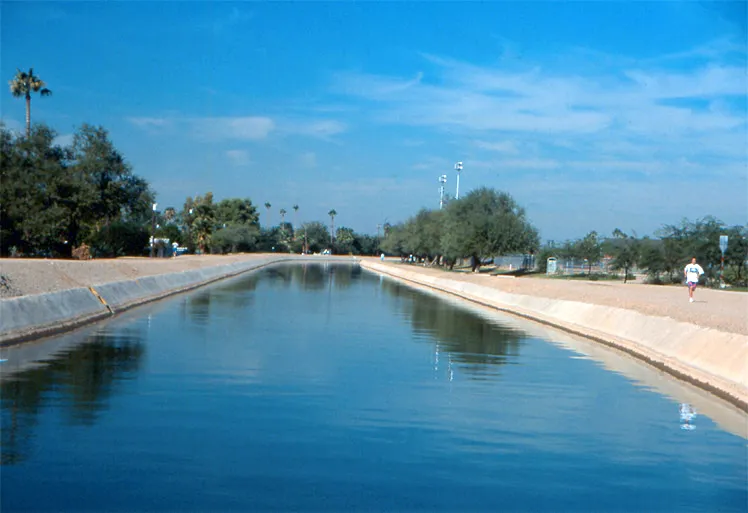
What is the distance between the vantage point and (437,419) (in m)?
12.0

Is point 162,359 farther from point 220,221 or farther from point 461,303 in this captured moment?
point 220,221

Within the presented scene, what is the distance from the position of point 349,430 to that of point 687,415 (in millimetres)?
5328

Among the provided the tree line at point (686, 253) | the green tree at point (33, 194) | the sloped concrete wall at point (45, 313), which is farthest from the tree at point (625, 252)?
the sloped concrete wall at point (45, 313)

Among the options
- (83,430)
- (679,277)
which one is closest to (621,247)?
(679,277)

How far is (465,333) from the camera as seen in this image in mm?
25734

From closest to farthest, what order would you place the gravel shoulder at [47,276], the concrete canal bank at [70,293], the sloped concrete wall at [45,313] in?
the sloped concrete wall at [45,313], the concrete canal bank at [70,293], the gravel shoulder at [47,276]

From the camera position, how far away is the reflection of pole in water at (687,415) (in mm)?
12331

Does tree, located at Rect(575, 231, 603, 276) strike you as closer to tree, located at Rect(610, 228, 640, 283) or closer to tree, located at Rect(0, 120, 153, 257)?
tree, located at Rect(610, 228, 640, 283)

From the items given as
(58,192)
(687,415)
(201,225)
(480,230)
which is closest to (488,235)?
(480,230)

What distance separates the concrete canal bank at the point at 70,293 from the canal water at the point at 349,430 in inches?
45.4

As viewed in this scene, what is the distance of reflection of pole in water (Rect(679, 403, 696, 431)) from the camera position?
12331 millimetres

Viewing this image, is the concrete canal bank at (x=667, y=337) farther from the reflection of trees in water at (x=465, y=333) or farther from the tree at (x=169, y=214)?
the tree at (x=169, y=214)

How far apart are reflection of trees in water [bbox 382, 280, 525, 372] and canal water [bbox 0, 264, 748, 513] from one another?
22cm

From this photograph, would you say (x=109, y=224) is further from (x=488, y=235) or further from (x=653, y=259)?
(x=653, y=259)
